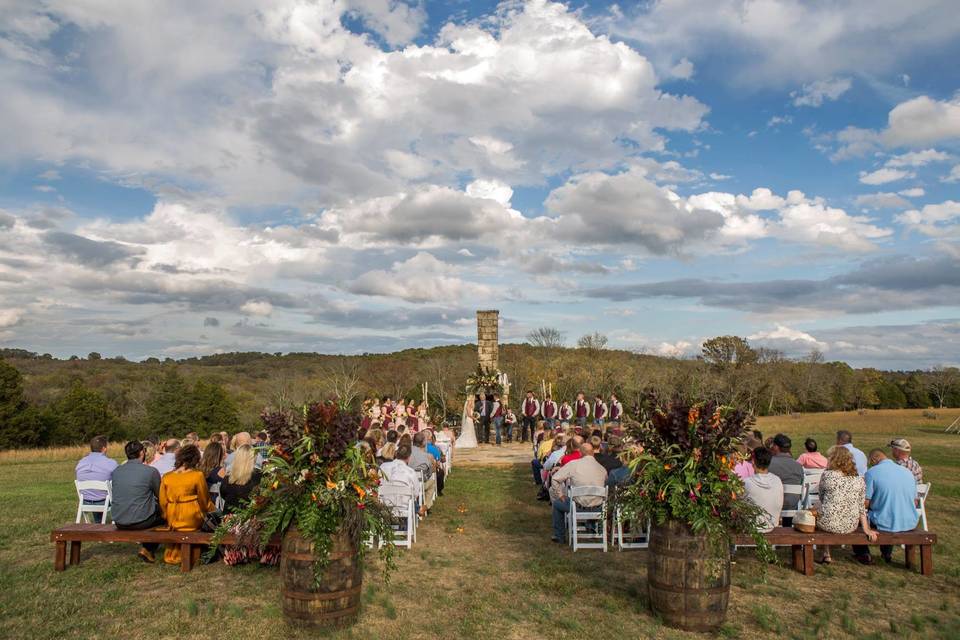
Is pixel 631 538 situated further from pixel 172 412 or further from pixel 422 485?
pixel 172 412

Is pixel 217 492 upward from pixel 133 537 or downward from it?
upward

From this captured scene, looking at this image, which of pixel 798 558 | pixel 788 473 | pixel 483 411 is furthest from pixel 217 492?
pixel 483 411

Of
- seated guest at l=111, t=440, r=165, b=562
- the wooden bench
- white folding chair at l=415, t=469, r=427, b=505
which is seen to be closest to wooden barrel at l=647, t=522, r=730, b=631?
the wooden bench

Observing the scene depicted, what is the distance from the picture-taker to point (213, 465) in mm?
7156

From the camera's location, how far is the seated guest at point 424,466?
30.8 feet

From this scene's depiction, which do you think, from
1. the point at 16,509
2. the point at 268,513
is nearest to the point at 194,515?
the point at 268,513

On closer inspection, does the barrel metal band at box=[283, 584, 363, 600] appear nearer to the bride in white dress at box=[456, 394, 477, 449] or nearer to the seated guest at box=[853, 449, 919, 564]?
the seated guest at box=[853, 449, 919, 564]

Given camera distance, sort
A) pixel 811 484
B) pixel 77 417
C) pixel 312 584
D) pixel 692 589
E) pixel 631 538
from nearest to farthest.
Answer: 1. pixel 312 584
2. pixel 692 589
3. pixel 631 538
4. pixel 811 484
5. pixel 77 417

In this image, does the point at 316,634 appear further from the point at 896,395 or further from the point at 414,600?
the point at 896,395

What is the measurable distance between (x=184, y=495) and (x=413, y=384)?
4969 centimetres

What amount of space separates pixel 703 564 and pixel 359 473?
2.75 metres

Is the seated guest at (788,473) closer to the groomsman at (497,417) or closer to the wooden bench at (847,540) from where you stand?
the wooden bench at (847,540)

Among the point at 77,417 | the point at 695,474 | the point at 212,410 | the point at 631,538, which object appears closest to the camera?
the point at 695,474

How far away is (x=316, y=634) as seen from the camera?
15.6 ft
